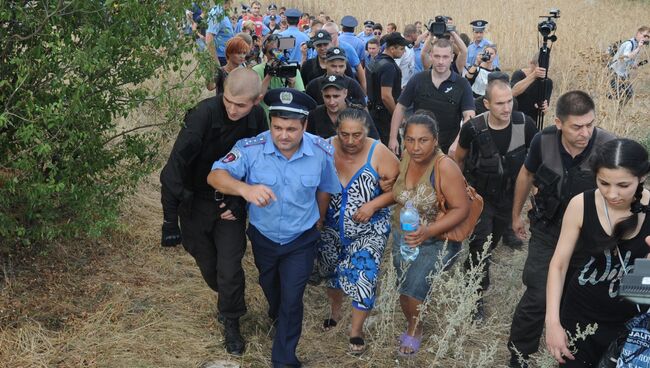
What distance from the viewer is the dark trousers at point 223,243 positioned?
367 centimetres

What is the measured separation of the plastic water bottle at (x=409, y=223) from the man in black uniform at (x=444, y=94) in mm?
2034

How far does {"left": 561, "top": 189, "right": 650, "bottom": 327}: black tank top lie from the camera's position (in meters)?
2.69

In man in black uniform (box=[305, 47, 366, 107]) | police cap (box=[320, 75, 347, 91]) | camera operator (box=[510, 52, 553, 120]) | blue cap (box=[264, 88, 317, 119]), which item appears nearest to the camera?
blue cap (box=[264, 88, 317, 119])

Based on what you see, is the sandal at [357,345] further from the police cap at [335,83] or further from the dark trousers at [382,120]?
the dark trousers at [382,120]

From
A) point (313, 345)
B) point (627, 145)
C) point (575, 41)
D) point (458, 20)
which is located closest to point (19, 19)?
point (313, 345)

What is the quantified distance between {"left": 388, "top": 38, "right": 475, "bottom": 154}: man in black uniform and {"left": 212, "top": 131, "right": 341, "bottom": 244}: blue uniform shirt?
7.66ft


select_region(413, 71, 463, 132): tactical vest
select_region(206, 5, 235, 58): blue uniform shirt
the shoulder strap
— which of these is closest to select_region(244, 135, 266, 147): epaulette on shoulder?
the shoulder strap

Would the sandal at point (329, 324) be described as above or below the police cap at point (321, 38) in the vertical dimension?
below

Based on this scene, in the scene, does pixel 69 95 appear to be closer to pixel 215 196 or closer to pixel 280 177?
pixel 215 196

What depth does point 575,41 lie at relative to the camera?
1324 cm

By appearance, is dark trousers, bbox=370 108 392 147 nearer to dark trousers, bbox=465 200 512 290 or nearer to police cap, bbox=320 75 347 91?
police cap, bbox=320 75 347 91

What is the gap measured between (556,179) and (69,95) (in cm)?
269

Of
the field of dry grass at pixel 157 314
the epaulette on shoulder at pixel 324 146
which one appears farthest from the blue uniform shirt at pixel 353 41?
the epaulette on shoulder at pixel 324 146

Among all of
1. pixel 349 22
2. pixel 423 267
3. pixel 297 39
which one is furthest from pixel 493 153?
pixel 349 22
